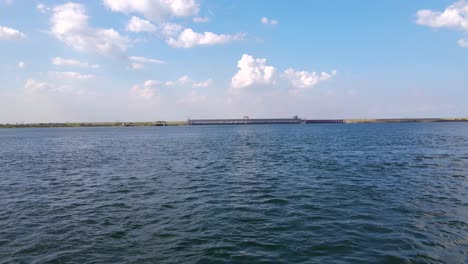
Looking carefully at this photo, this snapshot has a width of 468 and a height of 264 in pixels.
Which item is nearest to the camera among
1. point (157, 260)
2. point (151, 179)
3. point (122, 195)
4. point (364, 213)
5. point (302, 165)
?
point (157, 260)

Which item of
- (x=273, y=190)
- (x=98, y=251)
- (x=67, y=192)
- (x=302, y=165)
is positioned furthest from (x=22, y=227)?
(x=302, y=165)

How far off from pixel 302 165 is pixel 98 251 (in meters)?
29.5

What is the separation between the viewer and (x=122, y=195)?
24000mm

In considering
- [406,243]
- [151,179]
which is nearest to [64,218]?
[151,179]

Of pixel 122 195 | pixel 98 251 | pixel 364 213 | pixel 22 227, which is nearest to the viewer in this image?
pixel 98 251

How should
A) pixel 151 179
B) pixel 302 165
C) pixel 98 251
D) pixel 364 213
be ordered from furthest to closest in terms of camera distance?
1. pixel 302 165
2. pixel 151 179
3. pixel 364 213
4. pixel 98 251

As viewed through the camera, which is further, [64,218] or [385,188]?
[385,188]

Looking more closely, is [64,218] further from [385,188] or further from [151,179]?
[385,188]

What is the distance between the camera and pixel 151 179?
30828 millimetres

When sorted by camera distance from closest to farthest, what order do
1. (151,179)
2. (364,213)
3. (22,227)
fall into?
Result: 1. (22,227)
2. (364,213)
3. (151,179)

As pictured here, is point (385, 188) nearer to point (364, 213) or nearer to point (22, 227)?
point (364, 213)

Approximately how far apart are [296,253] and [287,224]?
3706 mm

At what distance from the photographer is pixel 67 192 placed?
1005 inches

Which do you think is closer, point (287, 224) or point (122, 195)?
point (287, 224)
